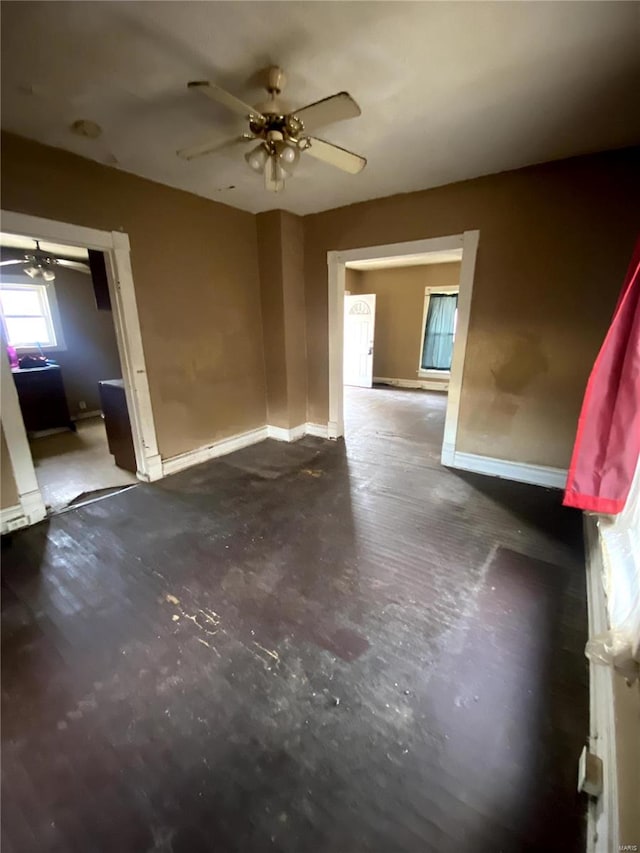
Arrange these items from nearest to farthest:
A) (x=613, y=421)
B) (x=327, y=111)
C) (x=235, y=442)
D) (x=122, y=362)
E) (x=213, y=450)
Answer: (x=327, y=111)
(x=613, y=421)
(x=122, y=362)
(x=213, y=450)
(x=235, y=442)

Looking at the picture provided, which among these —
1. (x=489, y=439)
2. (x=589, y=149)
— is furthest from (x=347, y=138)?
(x=489, y=439)

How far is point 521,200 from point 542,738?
3313 millimetres

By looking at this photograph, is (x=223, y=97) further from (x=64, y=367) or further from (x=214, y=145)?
(x=64, y=367)

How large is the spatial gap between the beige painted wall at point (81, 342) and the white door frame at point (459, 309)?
135 inches

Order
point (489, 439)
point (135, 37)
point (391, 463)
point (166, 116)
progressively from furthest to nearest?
point (391, 463), point (489, 439), point (166, 116), point (135, 37)

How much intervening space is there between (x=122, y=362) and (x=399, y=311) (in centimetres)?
588

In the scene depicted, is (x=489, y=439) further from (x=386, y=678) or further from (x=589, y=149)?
(x=386, y=678)

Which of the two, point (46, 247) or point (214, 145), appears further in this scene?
point (46, 247)

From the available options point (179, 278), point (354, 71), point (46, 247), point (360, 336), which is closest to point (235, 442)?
point (179, 278)

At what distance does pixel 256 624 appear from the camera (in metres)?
1.71

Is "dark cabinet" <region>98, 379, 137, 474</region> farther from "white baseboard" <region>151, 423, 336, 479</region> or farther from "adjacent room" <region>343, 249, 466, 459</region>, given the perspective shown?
"adjacent room" <region>343, 249, 466, 459</region>

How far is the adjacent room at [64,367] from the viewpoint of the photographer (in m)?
3.29

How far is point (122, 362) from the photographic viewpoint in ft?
9.73

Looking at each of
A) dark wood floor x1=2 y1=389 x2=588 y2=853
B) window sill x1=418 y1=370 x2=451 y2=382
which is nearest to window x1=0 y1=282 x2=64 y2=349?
dark wood floor x1=2 y1=389 x2=588 y2=853
